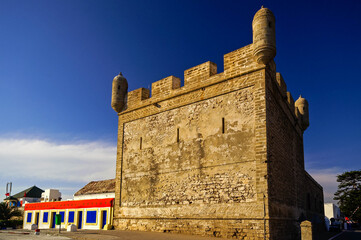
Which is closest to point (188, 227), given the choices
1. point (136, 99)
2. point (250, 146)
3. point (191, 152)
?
point (191, 152)

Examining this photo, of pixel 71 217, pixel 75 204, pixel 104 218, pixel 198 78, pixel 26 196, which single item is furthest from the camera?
pixel 26 196

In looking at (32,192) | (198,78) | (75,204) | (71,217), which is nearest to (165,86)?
(198,78)

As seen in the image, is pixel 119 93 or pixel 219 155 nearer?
pixel 219 155

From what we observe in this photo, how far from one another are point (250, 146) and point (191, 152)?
276 centimetres

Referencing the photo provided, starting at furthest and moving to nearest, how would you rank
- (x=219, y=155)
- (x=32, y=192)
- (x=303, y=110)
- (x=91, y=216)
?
(x=32, y=192) < (x=91, y=216) < (x=303, y=110) < (x=219, y=155)

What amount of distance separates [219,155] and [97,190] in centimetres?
1615

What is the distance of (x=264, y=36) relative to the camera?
36.0 ft

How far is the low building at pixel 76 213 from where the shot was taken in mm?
18781

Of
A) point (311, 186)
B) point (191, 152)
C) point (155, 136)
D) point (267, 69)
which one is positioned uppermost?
point (267, 69)

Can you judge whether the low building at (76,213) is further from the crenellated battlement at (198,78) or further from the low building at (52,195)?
the crenellated battlement at (198,78)

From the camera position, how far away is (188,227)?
1178cm

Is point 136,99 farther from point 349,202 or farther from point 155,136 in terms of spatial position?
point 349,202

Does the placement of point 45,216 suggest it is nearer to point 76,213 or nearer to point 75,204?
point 75,204

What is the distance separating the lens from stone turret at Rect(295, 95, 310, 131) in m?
19.0
